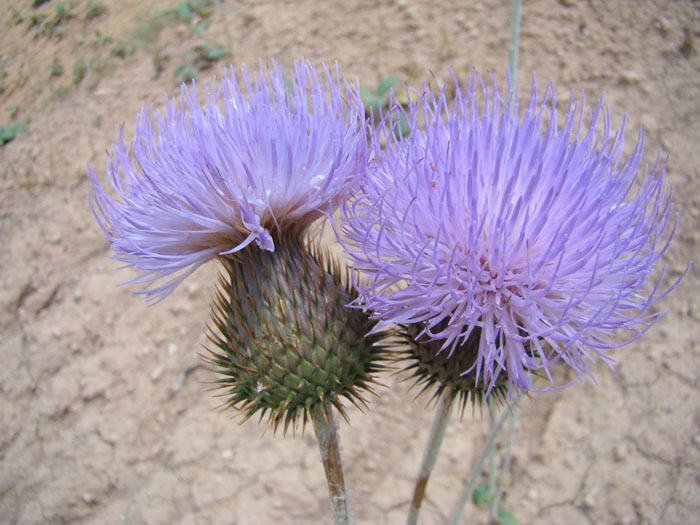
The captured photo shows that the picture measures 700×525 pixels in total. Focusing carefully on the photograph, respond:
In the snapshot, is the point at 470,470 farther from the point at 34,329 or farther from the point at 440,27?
the point at 440,27

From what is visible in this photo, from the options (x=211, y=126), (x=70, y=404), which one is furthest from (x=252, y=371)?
(x=70, y=404)

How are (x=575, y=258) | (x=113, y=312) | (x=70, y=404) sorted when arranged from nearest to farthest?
(x=575, y=258), (x=70, y=404), (x=113, y=312)

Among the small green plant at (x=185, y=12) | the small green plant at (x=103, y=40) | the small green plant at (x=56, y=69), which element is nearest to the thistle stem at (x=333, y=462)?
the small green plant at (x=185, y=12)

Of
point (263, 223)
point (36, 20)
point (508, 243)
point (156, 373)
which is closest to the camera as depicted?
point (508, 243)

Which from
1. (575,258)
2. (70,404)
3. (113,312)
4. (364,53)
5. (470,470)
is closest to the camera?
(575,258)

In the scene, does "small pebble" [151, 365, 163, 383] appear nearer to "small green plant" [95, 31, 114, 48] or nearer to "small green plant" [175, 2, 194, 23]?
"small green plant" [175, 2, 194, 23]

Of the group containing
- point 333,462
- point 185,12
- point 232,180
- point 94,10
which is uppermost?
point 232,180

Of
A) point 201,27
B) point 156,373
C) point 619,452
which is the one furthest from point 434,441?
point 201,27

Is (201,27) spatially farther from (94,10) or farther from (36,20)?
(36,20)
